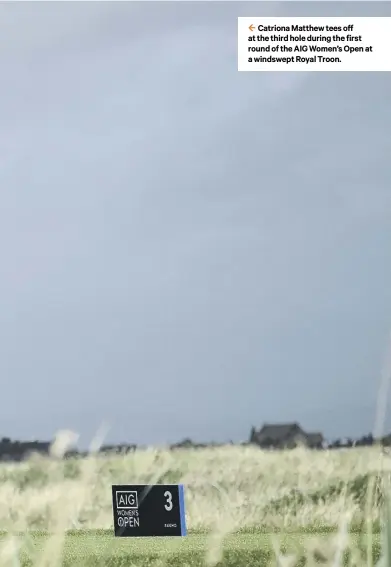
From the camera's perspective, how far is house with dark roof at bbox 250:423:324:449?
2.97 m

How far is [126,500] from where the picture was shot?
9.16 feet

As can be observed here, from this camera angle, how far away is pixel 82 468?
10.4 feet

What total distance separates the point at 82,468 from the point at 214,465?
0.54 metres

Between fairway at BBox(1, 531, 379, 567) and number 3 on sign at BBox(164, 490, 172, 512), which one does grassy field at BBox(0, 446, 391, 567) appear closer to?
fairway at BBox(1, 531, 379, 567)

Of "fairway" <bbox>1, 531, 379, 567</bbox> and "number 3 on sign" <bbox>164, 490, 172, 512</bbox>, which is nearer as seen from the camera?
"number 3 on sign" <bbox>164, 490, 172, 512</bbox>

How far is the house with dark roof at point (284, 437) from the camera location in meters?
2.97

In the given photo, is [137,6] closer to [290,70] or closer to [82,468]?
[290,70]

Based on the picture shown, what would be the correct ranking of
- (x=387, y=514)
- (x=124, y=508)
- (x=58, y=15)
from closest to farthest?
1. (x=387, y=514)
2. (x=124, y=508)
3. (x=58, y=15)

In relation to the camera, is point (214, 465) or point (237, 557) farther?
point (214, 465)

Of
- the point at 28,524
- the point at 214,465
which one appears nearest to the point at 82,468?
the point at 28,524
